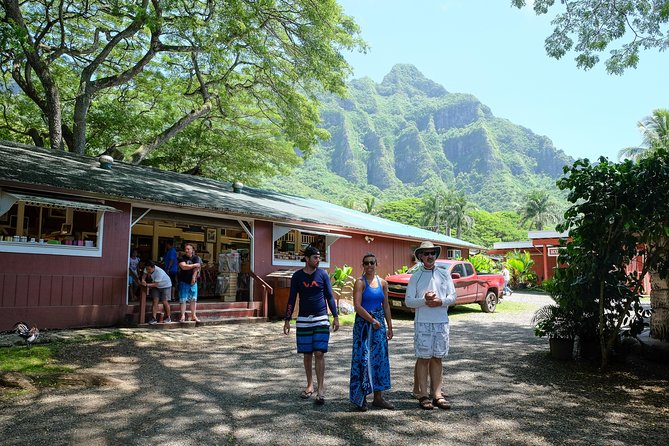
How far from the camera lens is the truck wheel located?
15.7 m

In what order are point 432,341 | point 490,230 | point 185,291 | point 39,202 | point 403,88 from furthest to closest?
1. point 403,88
2. point 490,230
3. point 185,291
4. point 39,202
5. point 432,341

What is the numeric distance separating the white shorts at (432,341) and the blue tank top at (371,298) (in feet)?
1.64

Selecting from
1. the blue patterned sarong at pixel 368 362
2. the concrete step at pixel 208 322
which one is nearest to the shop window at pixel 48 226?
the concrete step at pixel 208 322

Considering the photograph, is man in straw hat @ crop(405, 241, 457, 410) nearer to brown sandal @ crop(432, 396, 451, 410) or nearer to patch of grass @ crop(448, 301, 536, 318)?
brown sandal @ crop(432, 396, 451, 410)

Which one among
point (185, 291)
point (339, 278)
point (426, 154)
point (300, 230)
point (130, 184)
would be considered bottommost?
point (185, 291)

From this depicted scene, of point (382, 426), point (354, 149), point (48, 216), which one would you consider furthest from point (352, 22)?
point (354, 149)

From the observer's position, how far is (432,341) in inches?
194

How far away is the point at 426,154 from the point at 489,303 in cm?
12574

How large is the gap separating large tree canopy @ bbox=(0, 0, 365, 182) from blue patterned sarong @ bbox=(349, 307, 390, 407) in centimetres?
1303

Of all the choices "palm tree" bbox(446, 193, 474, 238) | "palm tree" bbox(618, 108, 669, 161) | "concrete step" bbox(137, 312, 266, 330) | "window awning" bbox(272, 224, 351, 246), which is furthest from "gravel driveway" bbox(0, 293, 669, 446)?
"palm tree" bbox(446, 193, 474, 238)

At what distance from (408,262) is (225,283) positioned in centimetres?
963

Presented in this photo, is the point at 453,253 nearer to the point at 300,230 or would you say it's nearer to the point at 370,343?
the point at 300,230

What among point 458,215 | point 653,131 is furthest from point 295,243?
point 458,215

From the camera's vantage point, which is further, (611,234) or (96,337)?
(96,337)
